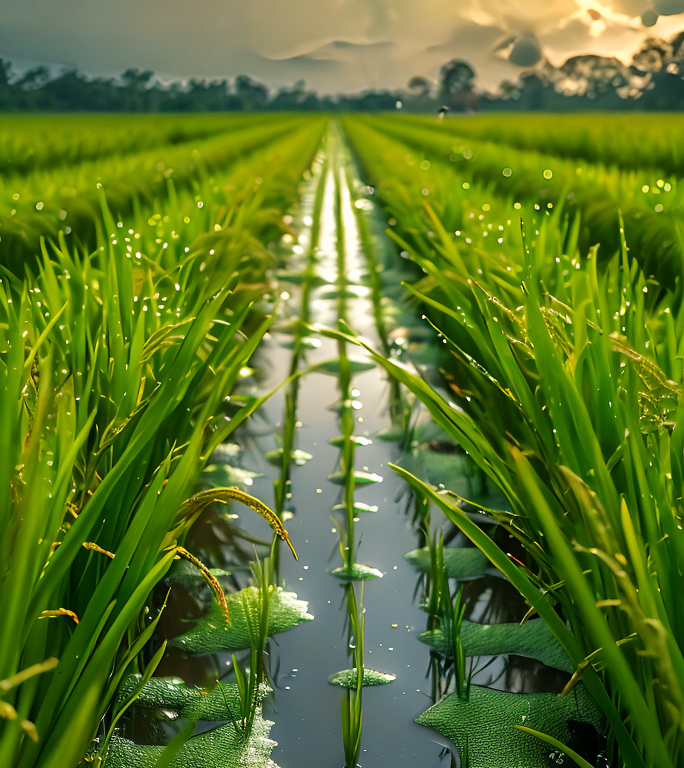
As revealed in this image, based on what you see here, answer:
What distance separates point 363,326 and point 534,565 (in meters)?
2.18

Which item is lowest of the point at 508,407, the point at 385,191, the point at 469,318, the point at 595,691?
the point at 595,691

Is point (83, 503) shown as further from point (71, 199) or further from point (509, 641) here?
point (71, 199)

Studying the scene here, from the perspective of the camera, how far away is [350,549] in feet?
5.61

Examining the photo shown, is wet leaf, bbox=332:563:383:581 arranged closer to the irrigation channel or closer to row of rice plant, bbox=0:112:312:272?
the irrigation channel

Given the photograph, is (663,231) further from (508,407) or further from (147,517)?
(147,517)

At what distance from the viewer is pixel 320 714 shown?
4.16 feet

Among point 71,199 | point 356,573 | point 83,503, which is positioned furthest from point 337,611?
point 71,199

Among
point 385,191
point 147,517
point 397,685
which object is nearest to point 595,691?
point 397,685

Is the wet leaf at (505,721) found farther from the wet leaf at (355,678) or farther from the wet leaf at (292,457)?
the wet leaf at (292,457)

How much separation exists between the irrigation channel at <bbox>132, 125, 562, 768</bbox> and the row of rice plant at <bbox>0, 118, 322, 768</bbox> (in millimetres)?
147

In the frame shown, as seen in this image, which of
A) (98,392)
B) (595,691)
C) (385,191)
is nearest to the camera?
(595,691)

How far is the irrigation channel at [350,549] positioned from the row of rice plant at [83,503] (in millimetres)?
147

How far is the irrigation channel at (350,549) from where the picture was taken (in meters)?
1.25

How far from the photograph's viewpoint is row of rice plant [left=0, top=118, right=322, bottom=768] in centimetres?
87
